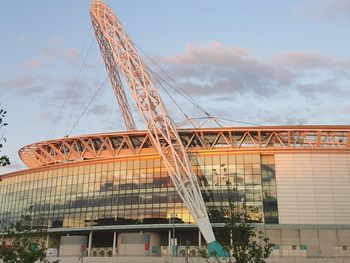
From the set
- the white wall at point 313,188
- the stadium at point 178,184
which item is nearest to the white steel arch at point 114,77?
the stadium at point 178,184

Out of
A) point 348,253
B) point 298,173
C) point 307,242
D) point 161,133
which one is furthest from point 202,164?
point 348,253

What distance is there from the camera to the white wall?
7206 cm

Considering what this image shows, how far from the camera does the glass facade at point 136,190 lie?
7525 cm

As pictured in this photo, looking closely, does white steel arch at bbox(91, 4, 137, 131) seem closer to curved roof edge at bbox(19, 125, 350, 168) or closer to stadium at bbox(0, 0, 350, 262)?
stadium at bbox(0, 0, 350, 262)

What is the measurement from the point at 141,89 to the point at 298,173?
28823mm

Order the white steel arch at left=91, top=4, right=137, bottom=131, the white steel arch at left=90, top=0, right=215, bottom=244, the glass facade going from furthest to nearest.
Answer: the white steel arch at left=91, top=4, right=137, bottom=131, the glass facade, the white steel arch at left=90, top=0, right=215, bottom=244

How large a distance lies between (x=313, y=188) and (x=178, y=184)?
2154 centimetres

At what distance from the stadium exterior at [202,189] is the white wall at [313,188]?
157 mm

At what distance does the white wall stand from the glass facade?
80.1 inches

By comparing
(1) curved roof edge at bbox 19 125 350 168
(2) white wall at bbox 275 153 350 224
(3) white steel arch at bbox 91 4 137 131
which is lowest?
(2) white wall at bbox 275 153 350 224

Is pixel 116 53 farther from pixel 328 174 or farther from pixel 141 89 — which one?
pixel 328 174

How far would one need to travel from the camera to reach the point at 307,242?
71.2 metres

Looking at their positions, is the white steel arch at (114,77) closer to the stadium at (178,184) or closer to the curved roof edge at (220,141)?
the stadium at (178,184)

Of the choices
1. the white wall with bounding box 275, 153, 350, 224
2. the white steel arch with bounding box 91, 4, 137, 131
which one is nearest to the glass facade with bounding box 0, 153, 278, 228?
the white wall with bounding box 275, 153, 350, 224
